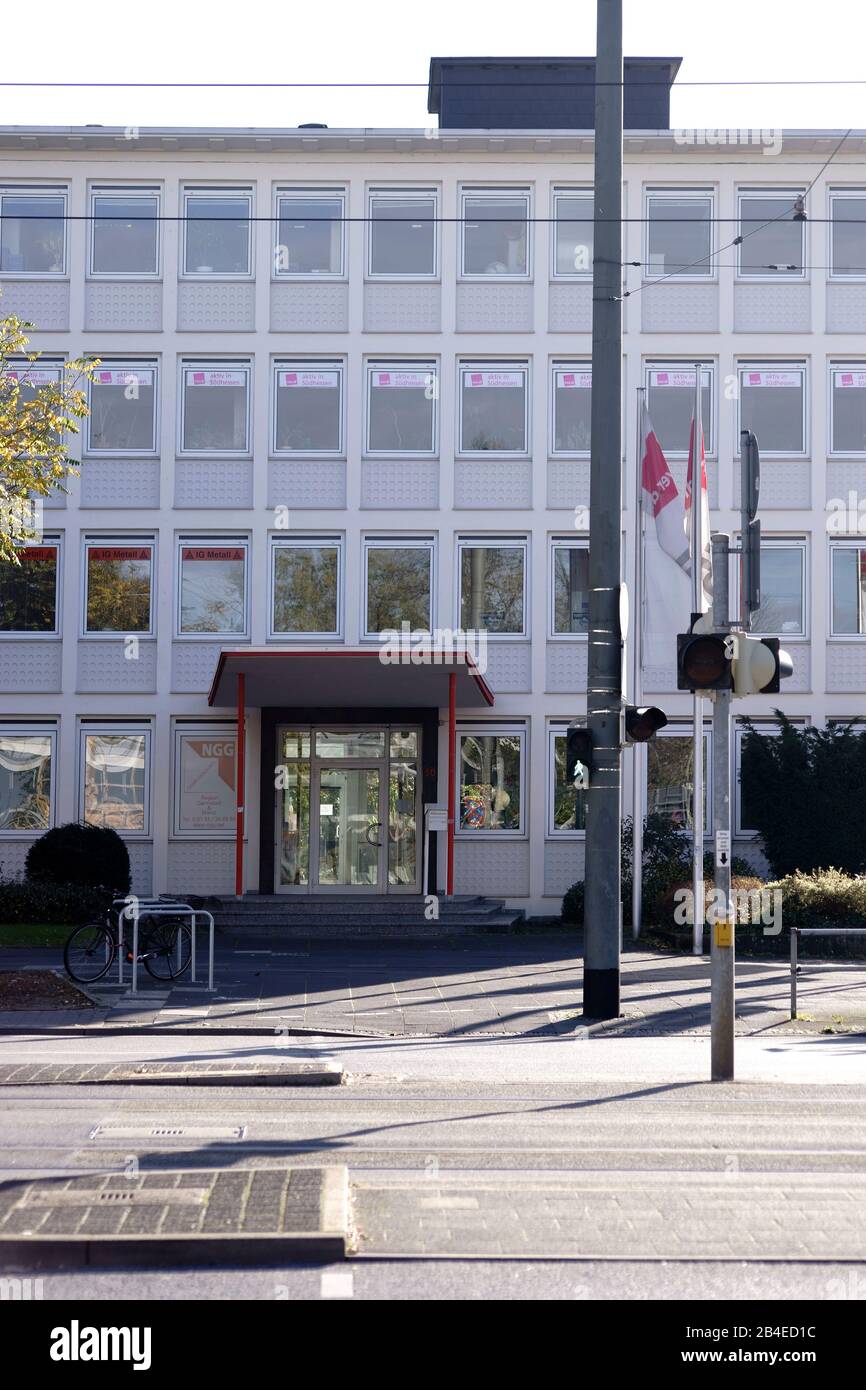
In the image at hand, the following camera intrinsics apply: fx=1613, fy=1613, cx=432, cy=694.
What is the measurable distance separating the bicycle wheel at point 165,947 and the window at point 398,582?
39.6 feet

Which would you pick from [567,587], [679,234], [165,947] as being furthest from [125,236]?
[165,947]

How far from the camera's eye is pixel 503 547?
3045cm

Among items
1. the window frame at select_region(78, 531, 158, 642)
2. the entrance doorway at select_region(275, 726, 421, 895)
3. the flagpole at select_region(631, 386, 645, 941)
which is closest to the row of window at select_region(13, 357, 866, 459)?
the window frame at select_region(78, 531, 158, 642)

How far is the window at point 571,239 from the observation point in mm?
30641

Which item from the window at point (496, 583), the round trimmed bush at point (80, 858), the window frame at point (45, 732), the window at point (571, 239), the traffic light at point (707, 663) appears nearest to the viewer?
the traffic light at point (707, 663)

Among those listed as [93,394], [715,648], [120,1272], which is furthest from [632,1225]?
[93,394]

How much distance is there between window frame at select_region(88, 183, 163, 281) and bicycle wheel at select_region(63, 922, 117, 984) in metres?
16.0

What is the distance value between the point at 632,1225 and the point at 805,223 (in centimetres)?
2688

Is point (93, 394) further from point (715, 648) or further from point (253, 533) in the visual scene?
point (715, 648)

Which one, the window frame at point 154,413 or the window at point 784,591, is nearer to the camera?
the window frame at point 154,413

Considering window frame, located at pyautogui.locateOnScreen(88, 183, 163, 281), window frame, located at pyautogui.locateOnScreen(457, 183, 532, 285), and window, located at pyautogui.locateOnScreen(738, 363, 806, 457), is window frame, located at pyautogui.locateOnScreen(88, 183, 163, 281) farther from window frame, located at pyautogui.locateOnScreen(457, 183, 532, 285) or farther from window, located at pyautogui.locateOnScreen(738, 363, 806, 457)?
window, located at pyautogui.locateOnScreen(738, 363, 806, 457)

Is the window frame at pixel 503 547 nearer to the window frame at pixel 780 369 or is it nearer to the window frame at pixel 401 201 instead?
the window frame at pixel 780 369

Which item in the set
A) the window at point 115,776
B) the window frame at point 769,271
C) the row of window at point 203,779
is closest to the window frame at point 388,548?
the row of window at point 203,779

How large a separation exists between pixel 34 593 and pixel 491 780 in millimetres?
9338
